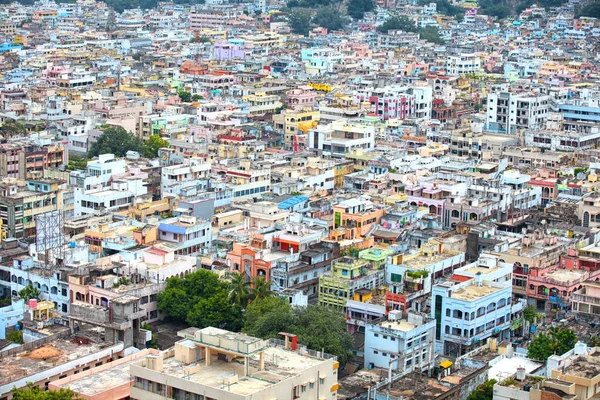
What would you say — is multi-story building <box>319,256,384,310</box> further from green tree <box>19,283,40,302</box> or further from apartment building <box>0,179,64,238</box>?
apartment building <box>0,179,64,238</box>

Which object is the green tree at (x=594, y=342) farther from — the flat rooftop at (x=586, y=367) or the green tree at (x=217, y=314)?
the green tree at (x=217, y=314)

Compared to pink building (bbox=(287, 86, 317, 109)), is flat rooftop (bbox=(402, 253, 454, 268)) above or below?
below

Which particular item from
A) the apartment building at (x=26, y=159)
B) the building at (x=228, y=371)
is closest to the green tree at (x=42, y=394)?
the building at (x=228, y=371)

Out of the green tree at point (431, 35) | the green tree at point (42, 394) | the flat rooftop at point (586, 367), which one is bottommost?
the green tree at point (42, 394)

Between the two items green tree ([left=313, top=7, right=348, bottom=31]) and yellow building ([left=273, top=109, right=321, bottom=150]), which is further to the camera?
green tree ([left=313, top=7, right=348, bottom=31])

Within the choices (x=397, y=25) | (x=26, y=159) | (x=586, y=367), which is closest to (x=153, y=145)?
(x=26, y=159)

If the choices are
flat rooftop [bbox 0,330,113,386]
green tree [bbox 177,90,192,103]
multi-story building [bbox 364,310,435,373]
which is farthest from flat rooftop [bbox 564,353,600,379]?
green tree [bbox 177,90,192,103]
